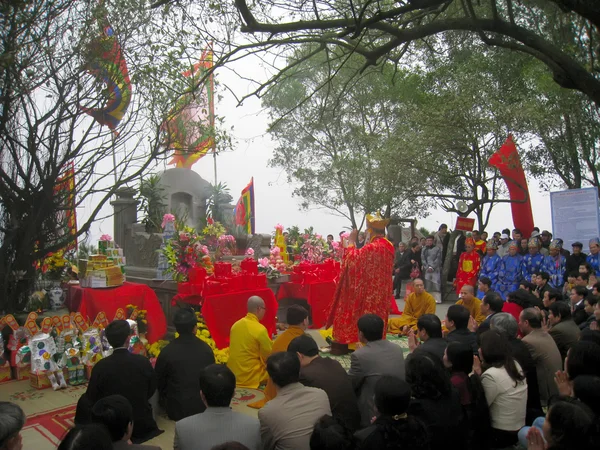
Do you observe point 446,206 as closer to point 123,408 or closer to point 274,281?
point 274,281

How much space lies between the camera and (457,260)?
1261cm

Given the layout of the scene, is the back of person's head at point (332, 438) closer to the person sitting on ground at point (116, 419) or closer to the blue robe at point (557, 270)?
the person sitting on ground at point (116, 419)

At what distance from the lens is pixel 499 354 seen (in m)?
3.42

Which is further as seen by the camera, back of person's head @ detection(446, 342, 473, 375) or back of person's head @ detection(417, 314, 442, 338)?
back of person's head @ detection(417, 314, 442, 338)

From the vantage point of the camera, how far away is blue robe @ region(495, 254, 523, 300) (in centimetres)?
977

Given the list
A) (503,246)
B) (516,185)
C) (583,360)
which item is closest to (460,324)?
(583,360)

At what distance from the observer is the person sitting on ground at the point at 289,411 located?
268 cm

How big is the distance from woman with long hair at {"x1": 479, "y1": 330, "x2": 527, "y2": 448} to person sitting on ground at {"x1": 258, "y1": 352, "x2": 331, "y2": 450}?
120cm

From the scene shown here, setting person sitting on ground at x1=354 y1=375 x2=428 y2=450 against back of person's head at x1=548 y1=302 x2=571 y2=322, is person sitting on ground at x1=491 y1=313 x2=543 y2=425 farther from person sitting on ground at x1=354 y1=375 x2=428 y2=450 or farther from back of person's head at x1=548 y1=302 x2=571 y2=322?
person sitting on ground at x1=354 y1=375 x2=428 y2=450

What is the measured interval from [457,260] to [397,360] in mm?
9401

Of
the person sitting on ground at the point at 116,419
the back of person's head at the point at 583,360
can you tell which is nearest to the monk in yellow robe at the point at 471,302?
the back of person's head at the point at 583,360

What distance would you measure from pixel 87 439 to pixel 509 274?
9230 millimetres

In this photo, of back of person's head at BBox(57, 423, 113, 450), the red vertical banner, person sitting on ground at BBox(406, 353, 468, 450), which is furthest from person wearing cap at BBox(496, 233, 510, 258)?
back of person's head at BBox(57, 423, 113, 450)

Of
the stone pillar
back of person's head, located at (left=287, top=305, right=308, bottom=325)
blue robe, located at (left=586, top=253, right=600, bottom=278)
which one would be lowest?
back of person's head, located at (left=287, top=305, right=308, bottom=325)
